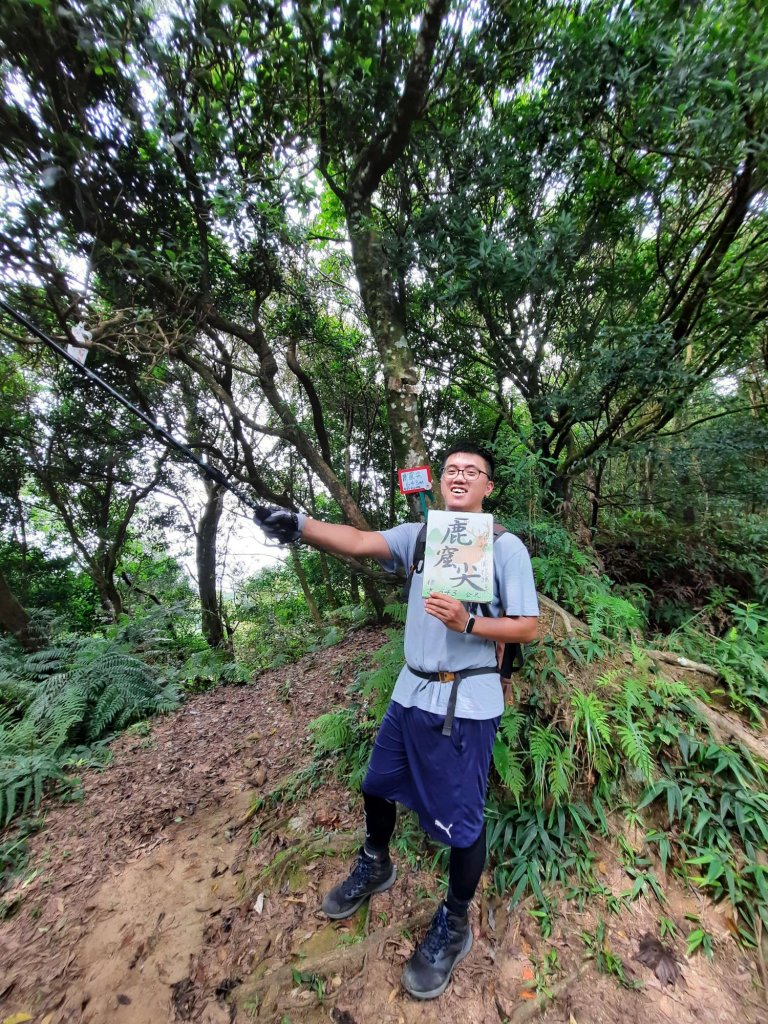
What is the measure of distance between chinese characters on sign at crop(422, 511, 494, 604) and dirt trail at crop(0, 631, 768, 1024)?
186 centimetres

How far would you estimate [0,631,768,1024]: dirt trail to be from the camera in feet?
6.28

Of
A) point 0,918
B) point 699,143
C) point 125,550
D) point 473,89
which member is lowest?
point 0,918

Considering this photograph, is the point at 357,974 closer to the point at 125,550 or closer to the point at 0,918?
the point at 0,918

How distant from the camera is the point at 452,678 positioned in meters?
1.94

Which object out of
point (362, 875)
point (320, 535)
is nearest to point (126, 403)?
point (320, 535)

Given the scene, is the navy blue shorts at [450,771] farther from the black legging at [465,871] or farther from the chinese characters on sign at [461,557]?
the chinese characters on sign at [461,557]

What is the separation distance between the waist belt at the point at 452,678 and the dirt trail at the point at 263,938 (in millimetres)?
1306

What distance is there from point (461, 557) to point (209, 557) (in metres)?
10.7

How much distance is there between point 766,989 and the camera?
1826 millimetres

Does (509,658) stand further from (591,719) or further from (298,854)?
(298,854)

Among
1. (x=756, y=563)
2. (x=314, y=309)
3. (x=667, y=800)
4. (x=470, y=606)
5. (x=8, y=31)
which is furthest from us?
(x=314, y=309)

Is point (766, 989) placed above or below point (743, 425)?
below

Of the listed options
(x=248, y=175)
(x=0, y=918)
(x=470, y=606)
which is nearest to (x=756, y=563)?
(x=470, y=606)

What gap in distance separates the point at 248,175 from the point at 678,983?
6.01 m
